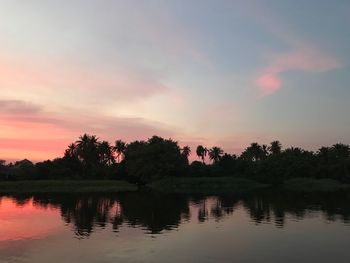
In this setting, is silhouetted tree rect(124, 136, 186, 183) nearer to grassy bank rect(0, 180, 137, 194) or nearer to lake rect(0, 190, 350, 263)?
grassy bank rect(0, 180, 137, 194)

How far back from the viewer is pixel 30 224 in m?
42.5

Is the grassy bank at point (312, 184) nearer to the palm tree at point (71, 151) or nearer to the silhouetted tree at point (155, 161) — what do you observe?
the silhouetted tree at point (155, 161)

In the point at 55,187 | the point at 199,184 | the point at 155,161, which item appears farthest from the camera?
the point at 155,161

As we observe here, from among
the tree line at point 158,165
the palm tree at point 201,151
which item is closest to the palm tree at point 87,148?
the tree line at point 158,165

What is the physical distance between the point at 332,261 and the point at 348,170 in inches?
4544

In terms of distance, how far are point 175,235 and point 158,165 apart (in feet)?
289

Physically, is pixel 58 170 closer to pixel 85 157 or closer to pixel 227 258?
pixel 85 157

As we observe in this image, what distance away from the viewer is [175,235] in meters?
35.5

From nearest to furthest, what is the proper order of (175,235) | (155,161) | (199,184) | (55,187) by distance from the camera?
(175,235), (55,187), (199,184), (155,161)

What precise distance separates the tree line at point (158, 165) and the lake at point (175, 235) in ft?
225

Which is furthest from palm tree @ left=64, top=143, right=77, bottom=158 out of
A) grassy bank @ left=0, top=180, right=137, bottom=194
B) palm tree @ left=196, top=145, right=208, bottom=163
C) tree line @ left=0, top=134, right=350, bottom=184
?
palm tree @ left=196, top=145, right=208, bottom=163

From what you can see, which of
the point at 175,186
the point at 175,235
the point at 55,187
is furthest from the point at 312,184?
the point at 175,235

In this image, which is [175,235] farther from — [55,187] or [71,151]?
[71,151]

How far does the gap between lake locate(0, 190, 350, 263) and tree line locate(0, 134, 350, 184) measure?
225ft
